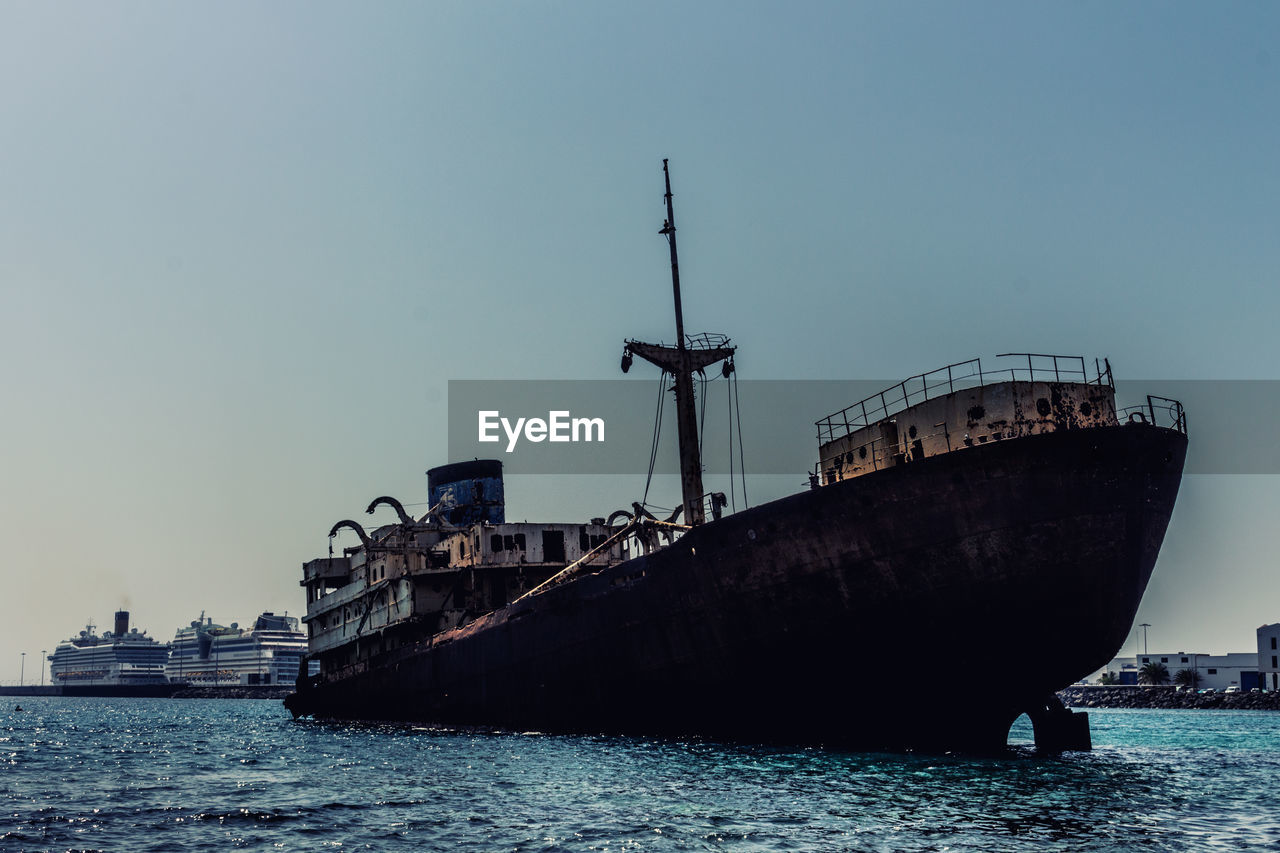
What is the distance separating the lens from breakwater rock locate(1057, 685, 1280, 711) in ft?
207

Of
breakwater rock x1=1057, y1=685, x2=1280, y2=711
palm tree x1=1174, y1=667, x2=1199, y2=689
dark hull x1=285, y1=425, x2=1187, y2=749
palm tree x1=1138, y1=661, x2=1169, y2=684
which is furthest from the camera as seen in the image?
palm tree x1=1138, y1=661, x2=1169, y2=684

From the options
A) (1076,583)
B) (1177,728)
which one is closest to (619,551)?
(1076,583)

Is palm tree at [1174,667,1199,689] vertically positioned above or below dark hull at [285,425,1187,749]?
below

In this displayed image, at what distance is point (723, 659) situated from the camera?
2273 centimetres

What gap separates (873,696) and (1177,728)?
25893mm

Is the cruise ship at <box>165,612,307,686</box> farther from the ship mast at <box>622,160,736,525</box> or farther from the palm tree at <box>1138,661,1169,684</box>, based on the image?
the ship mast at <box>622,160,736,525</box>

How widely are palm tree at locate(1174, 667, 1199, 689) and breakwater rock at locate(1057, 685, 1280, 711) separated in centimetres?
447

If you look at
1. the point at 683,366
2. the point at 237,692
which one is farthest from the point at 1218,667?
the point at 237,692

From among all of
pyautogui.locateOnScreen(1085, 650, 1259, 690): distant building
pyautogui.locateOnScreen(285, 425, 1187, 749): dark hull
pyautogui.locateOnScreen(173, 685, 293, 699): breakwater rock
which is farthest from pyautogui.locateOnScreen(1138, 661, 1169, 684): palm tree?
pyautogui.locateOnScreen(173, 685, 293, 699): breakwater rock

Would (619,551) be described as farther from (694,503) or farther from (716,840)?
(716,840)

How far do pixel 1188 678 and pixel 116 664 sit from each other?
147475 mm

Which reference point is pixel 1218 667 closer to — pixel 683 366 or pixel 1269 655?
pixel 1269 655

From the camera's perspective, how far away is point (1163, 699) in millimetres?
72875

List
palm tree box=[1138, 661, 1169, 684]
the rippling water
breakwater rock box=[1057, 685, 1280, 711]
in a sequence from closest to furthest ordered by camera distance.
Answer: the rippling water → breakwater rock box=[1057, 685, 1280, 711] → palm tree box=[1138, 661, 1169, 684]
